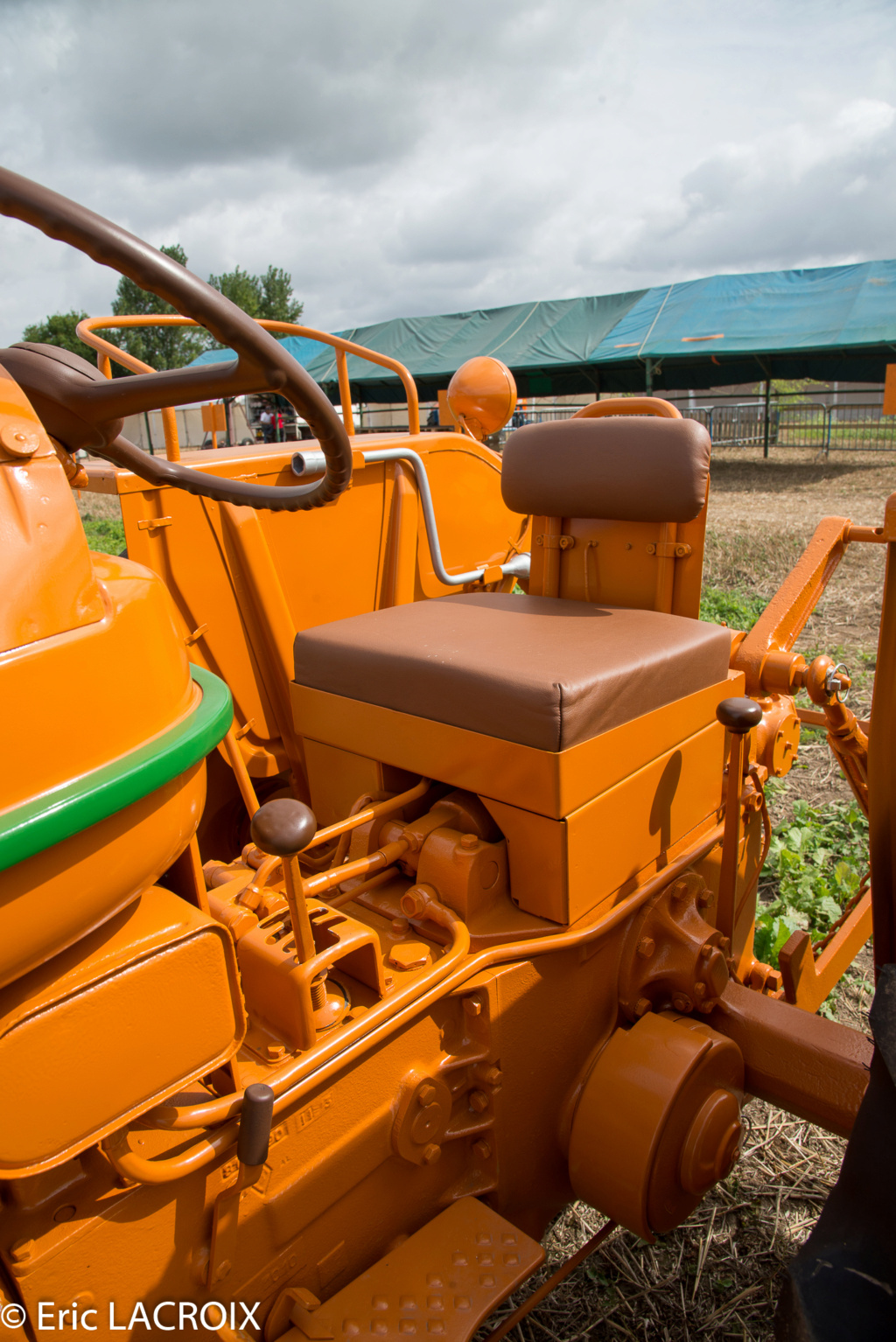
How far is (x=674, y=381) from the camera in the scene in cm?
1862

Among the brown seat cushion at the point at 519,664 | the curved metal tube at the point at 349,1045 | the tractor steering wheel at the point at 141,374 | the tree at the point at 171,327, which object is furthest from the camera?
the tree at the point at 171,327

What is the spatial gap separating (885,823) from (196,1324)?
1.22m

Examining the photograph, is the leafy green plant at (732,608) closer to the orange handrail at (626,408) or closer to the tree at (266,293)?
the orange handrail at (626,408)

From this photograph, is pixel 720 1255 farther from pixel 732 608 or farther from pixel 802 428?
pixel 802 428

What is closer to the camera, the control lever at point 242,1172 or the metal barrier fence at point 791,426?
the control lever at point 242,1172

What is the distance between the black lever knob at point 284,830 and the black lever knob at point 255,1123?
0.30 m

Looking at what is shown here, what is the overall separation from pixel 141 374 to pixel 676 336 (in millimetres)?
17141

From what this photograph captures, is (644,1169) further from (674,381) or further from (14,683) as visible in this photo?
(674,381)

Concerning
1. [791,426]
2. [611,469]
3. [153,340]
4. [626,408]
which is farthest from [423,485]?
[153,340]

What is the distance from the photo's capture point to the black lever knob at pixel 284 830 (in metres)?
1.15

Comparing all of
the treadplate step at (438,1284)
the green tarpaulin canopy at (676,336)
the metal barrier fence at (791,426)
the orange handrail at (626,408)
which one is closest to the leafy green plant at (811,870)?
the treadplate step at (438,1284)

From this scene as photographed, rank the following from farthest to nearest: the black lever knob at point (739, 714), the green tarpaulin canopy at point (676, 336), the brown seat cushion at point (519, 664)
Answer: the green tarpaulin canopy at point (676, 336) < the black lever knob at point (739, 714) < the brown seat cushion at point (519, 664)

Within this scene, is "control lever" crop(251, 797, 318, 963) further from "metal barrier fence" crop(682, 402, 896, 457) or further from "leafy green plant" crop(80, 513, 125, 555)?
"metal barrier fence" crop(682, 402, 896, 457)

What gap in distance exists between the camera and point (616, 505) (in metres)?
2.25
